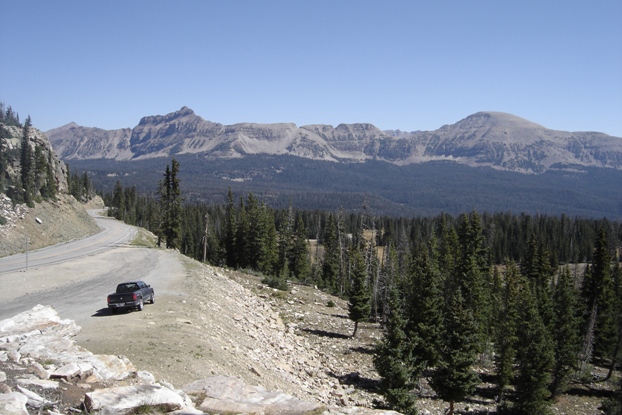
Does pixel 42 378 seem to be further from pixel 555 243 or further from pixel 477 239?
pixel 555 243

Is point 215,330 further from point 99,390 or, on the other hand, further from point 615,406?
point 615,406

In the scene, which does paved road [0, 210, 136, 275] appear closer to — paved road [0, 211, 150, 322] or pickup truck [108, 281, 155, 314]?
paved road [0, 211, 150, 322]

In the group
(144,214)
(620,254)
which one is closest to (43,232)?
(144,214)

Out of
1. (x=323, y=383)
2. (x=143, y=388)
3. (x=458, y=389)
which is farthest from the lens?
(x=458, y=389)

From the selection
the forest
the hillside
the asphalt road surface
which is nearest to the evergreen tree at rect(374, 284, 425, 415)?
the forest

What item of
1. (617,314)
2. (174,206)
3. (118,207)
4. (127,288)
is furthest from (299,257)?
(118,207)

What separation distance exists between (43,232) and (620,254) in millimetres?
166437

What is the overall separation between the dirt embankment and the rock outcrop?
40928 millimetres

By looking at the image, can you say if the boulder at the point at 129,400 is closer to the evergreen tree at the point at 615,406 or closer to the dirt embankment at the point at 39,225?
the evergreen tree at the point at 615,406

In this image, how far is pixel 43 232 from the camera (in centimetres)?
7069

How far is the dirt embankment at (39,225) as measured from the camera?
6106 cm

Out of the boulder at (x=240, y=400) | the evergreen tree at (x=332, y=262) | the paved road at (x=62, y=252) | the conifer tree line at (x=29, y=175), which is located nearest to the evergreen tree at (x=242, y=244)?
the evergreen tree at (x=332, y=262)

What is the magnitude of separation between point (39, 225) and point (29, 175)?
1281cm

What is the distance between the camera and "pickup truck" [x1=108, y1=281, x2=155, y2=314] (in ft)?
94.0
